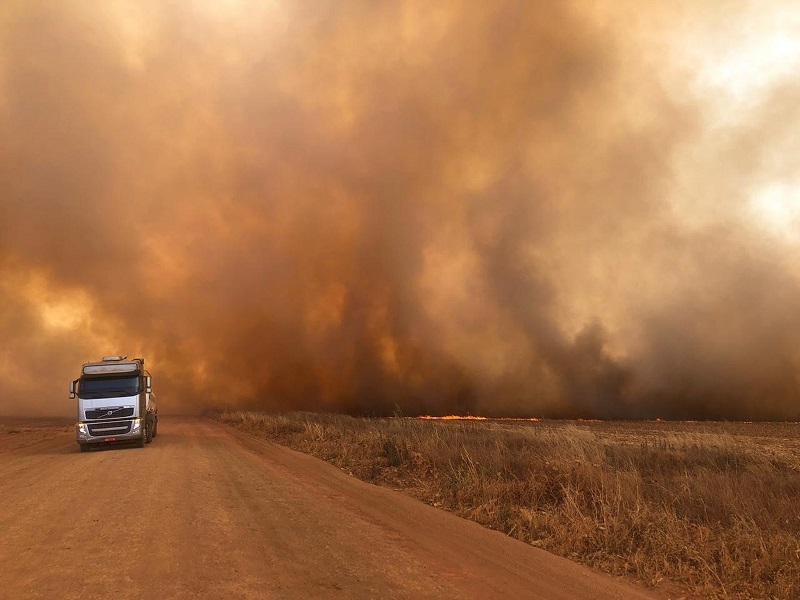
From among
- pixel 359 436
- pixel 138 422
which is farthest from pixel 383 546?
pixel 138 422

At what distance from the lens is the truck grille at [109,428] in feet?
78.8

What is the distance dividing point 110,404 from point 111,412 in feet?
1.18

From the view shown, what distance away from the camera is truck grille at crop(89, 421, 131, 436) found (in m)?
24.0

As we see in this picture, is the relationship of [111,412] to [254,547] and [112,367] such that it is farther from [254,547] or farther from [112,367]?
[254,547]

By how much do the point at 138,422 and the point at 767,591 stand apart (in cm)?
2429

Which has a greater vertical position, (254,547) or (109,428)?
(109,428)

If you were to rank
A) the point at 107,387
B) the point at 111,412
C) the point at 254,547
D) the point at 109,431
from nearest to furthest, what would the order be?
the point at 254,547
the point at 109,431
the point at 111,412
the point at 107,387

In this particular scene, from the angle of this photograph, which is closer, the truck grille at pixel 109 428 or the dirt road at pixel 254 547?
the dirt road at pixel 254 547

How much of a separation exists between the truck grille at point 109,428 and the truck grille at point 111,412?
31 cm

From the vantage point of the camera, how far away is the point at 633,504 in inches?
393

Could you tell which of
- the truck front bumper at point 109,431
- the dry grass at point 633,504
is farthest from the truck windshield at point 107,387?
the dry grass at point 633,504

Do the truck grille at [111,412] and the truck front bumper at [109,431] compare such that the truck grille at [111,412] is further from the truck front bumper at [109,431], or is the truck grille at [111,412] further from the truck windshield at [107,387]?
the truck windshield at [107,387]

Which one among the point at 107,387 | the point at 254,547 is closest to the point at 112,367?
the point at 107,387

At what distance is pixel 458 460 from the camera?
1523 cm
